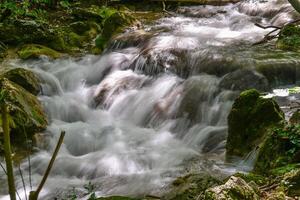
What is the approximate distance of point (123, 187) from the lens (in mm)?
6051

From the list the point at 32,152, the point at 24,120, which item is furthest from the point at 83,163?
the point at 24,120

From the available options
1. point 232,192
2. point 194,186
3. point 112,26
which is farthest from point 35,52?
point 232,192

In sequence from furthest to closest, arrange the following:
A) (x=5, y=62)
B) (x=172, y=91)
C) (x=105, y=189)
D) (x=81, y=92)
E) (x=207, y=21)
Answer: (x=207, y=21) → (x=5, y=62) → (x=81, y=92) → (x=172, y=91) → (x=105, y=189)

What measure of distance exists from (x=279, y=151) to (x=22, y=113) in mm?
4960

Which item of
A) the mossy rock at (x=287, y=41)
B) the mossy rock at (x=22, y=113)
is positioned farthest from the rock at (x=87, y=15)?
the mossy rock at (x=287, y=41)

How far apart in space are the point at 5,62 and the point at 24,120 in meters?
4.51

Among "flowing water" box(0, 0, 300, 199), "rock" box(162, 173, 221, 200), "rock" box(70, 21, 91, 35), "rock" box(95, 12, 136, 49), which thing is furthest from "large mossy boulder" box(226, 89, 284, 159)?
"rock" box(70, 21, 91, 35)

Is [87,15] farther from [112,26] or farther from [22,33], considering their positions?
[22,33]

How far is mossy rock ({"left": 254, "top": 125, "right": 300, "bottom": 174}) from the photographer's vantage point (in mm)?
4659

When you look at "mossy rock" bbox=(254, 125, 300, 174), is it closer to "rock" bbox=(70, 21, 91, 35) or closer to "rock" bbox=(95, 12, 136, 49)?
"rock" bbox=(95, 12, 136, 49)

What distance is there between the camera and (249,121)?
6297 mm

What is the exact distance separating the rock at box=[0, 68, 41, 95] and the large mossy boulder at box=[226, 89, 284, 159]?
5095 millimetres

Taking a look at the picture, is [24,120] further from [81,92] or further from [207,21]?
[207,21]

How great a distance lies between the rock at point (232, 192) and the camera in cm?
334
